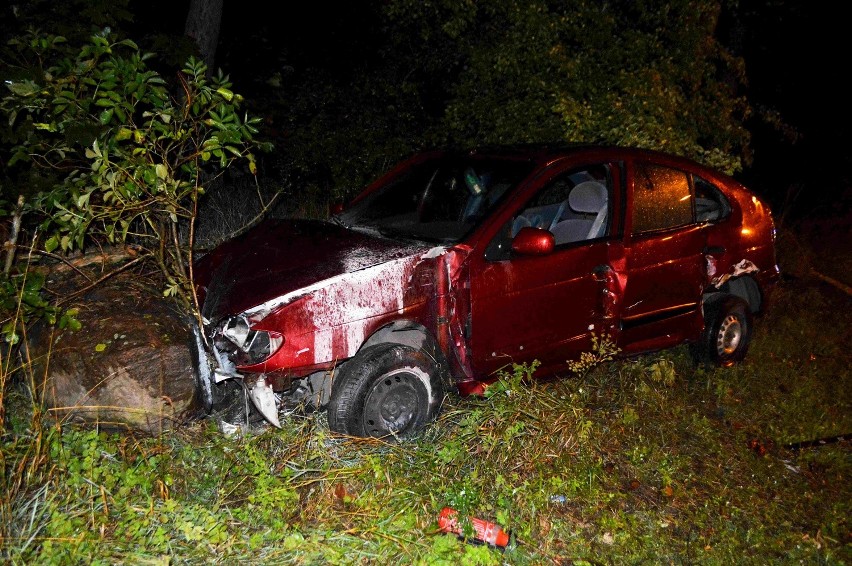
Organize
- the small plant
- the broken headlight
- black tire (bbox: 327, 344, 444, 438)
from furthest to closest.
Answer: the small plant
black tire (bbox: 327, 344, 444, 438)
the broken headlight

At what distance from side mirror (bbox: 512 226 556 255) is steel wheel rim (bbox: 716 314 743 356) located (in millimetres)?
2049

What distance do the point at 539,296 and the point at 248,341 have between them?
1.71 meters

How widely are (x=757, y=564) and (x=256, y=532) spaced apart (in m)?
2.30

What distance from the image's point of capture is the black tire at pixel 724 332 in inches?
196

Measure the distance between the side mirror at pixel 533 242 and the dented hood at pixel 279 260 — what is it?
52 cm

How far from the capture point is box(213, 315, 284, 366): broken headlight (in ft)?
10.6

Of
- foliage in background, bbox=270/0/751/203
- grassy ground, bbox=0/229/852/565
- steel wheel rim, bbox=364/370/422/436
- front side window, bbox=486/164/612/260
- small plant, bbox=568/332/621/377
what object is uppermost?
foliage in background, bbox=270/0/751/203

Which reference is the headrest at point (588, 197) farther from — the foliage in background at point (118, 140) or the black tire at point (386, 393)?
the foliage in background at point (118, 140)

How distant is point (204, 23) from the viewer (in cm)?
752

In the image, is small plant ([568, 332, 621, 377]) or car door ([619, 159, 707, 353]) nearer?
small plant ([568, 332, 621, 377])

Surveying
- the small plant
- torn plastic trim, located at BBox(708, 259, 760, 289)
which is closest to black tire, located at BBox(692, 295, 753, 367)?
torn plastic trim, located at BBox(708, 259, 760, 289)

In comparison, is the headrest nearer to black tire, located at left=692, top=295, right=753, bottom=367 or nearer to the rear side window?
the rear side window

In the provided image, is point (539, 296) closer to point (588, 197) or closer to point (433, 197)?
point (588, 197)

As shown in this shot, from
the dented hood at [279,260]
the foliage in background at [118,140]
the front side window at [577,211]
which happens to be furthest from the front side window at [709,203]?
the foliage in background at [118,140]
